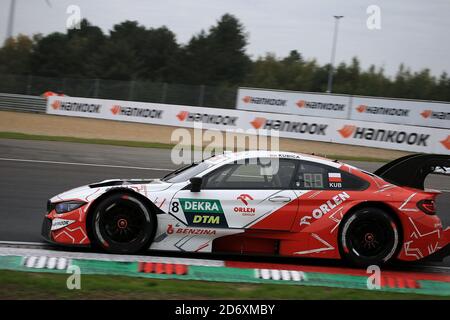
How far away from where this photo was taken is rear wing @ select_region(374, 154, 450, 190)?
7.56 metres

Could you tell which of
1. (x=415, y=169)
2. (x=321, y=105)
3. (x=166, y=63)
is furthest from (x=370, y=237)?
(x=166, y=63)

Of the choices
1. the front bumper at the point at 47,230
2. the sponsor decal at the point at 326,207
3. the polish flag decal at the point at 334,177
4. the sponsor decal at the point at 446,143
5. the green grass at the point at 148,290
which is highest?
the sponsor decal at the point at 446,143

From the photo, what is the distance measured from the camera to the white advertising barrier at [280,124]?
2345 cm

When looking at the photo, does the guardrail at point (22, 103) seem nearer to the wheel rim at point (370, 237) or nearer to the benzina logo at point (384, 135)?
the benzina logo at point (384, 135)

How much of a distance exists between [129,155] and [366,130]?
11753mm

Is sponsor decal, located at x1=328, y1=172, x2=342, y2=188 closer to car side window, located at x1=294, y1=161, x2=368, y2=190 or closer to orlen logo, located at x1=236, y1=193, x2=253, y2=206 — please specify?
car side window, located at x1=294, y1=161, x2=368, y2=190

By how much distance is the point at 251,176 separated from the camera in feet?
22.9

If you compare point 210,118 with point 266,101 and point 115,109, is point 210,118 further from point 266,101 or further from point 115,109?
point 266,101

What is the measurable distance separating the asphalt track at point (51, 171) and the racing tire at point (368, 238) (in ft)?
3.51

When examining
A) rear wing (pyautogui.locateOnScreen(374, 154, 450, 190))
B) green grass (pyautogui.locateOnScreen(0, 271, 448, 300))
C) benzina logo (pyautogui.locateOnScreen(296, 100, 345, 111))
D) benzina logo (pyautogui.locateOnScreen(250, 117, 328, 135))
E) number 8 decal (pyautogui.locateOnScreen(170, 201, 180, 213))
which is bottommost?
green grass (pyautogui.locateOnScreen(0, 271, 448, 300))

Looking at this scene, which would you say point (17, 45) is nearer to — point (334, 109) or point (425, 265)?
point (334, 109)

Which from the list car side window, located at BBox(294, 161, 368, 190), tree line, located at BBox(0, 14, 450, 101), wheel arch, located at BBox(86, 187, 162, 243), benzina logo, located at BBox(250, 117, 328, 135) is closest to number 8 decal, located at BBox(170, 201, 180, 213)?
wheel arch, located at BBox(86, 187, 162, 243)

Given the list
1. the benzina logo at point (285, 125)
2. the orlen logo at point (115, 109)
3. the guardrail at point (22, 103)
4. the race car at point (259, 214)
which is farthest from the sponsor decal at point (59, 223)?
the guardrail at point (22, 103)

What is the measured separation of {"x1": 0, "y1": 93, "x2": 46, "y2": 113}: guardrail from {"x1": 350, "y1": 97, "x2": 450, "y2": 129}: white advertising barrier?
1795 centimetres
